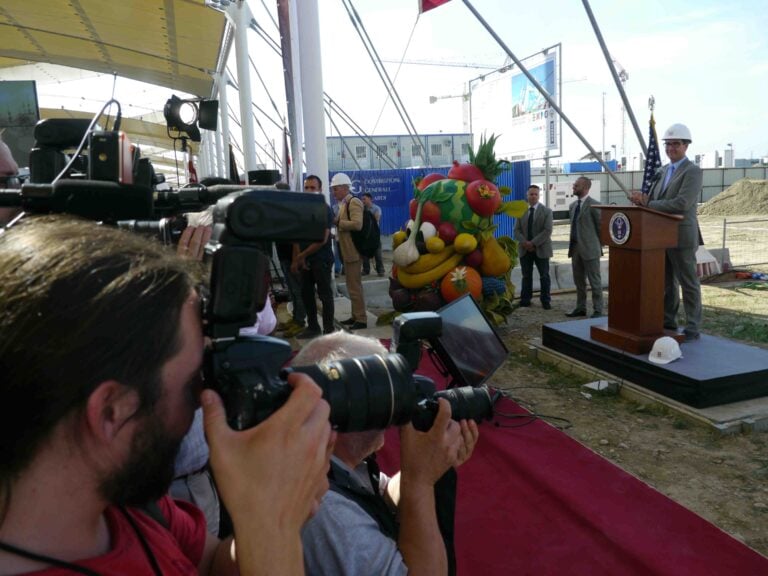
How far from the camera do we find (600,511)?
260 cm

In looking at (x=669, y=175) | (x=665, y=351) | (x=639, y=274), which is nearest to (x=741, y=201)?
(x=669, y=175)

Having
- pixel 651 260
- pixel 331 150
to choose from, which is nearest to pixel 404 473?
pixel 651 260

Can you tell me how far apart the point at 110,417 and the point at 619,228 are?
14.5 feet

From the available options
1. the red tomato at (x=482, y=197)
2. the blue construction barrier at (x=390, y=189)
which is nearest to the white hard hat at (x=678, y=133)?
the red tomato at (x=482, y=197)

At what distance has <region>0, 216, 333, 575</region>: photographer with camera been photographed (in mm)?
690

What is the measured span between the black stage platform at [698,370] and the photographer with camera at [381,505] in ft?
9.63

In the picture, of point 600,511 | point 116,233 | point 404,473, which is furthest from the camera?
point 600,511

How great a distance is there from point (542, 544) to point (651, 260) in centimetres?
270

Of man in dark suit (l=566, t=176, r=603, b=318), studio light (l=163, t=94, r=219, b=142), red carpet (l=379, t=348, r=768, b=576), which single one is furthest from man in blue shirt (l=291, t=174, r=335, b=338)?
man in dark suit (l=566, t=176, r=603, b=318)

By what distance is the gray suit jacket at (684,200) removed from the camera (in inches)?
177

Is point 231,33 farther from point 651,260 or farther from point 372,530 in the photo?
point 372,530

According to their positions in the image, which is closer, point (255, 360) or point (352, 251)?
point (255, 360)

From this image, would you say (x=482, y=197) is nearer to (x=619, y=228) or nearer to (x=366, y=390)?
(x=619, y=228)

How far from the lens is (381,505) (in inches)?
50.7
